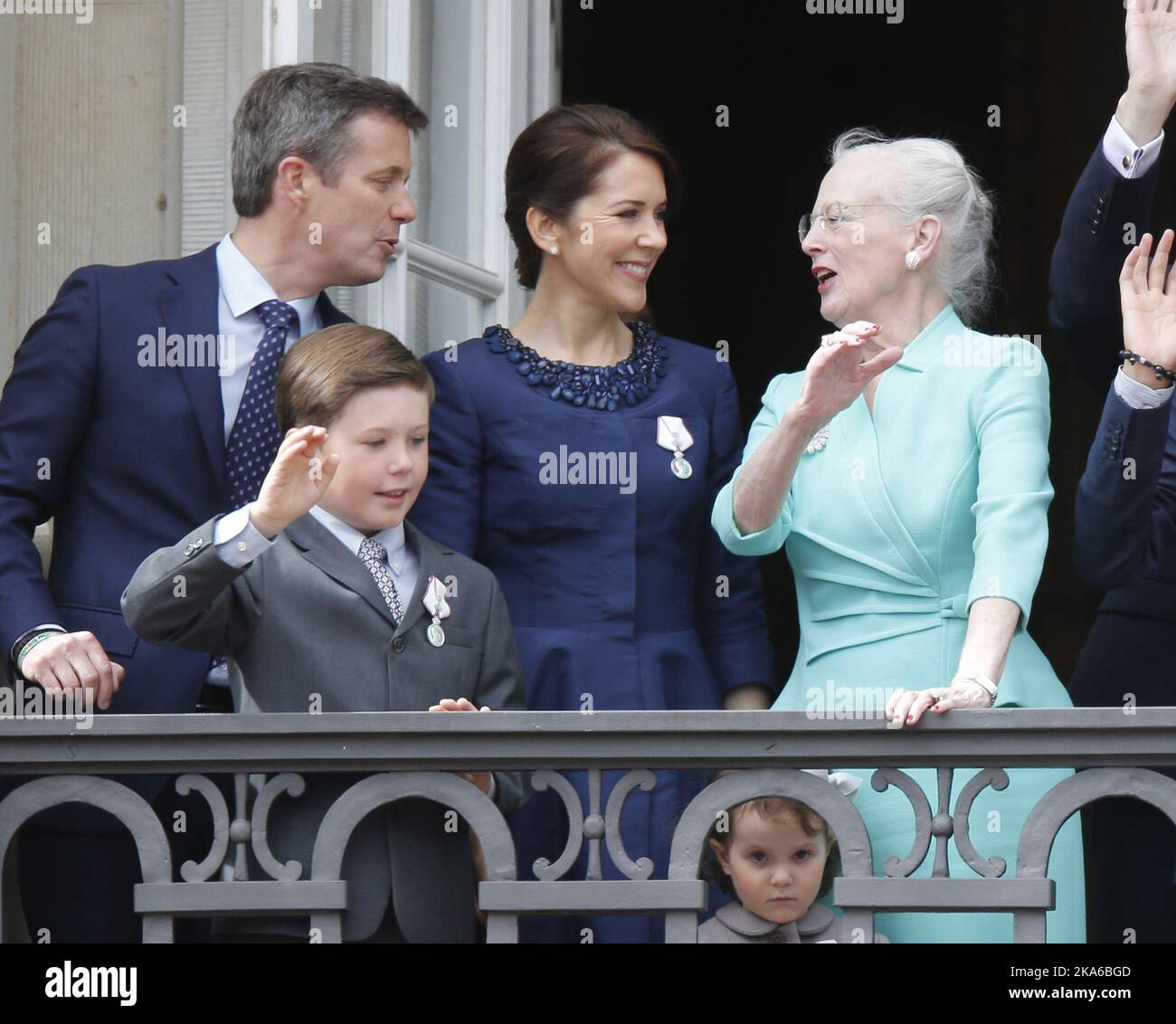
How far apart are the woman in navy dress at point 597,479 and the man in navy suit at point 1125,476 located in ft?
2.28

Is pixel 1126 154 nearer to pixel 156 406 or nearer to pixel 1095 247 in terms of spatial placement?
pixel 1095 247

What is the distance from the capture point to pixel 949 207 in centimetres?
445

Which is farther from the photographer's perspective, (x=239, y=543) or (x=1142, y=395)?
(x=1142, y=395)

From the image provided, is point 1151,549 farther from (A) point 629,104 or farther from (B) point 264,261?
(A) point 629,104

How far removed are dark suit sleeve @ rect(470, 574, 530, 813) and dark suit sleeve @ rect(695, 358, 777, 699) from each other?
542 mm

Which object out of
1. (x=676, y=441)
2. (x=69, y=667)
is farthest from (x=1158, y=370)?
(x=69, y=667)

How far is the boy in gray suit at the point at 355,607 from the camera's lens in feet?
12.5

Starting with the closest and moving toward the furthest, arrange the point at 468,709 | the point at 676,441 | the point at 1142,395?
the point at 468,709, the point at 1142,395, the point at 676,441

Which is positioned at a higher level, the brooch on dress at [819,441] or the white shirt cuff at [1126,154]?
the white shirt cuff at [1126,154]

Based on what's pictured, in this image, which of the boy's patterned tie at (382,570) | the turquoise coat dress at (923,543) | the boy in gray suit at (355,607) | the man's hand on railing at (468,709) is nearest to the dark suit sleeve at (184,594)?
the boy in gray suit at (355,607)

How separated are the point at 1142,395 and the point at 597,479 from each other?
1.04 meters

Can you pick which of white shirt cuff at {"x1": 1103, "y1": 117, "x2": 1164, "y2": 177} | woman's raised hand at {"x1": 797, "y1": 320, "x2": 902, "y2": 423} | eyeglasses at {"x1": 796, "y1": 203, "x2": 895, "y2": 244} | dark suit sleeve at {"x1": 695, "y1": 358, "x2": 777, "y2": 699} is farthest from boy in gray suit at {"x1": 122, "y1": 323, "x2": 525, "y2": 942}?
white shirt cuff at {"x1": 1103, "y1": 117, "x2": 1164, "y2": 177}

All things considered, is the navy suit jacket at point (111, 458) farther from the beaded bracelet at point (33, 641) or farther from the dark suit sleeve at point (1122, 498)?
the dark suit sleeve at point (1122, 498)

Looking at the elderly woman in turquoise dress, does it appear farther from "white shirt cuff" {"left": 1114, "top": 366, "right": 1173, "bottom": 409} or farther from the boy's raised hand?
the boy's raised hand
